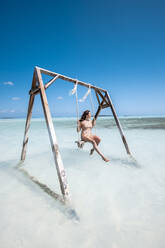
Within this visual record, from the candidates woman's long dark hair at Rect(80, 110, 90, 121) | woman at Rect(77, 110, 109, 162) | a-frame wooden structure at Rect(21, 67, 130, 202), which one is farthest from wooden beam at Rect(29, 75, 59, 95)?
woman's long dark hair at Rect(80, 110, 90, 121)

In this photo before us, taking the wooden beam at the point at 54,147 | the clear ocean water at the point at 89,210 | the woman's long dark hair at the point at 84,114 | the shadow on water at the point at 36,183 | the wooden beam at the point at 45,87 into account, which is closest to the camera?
the clear ocean water at the point at 89,210

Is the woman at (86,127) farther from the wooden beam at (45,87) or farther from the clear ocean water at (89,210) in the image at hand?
the wooden beam at (45,87)

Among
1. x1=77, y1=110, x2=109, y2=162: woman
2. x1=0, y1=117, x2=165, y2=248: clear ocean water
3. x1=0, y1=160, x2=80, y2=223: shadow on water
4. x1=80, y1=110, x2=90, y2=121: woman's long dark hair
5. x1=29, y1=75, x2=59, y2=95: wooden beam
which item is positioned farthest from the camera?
x1=80, y1=110, x2=90, y2=121: woman's long dark hair

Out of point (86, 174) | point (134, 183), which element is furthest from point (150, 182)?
point (86, 174)

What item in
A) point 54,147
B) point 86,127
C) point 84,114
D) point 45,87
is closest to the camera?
point 54,147

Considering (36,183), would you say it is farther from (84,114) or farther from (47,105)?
(84,114)

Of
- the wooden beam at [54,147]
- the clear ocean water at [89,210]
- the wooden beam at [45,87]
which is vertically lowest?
the clear ocean water at [89,210]

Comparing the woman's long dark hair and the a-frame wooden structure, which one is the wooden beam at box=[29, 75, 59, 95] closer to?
the a-frame wooden structure

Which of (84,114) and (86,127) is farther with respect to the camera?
(84,114)

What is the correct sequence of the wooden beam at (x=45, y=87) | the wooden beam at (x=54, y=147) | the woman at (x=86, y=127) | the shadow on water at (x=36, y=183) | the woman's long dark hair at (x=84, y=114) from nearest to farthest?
the shadow on water at (x=36, y=183)
the wooden beam at (x=54, y=147)
the wooden beam at (x=45, y=87)
the woman at (x=86, y=127)
the woman's long dark hair at (x=84, y=114)

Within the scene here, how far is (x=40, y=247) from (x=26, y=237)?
0.26 m

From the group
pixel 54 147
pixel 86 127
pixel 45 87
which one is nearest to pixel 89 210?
pixel 54 147

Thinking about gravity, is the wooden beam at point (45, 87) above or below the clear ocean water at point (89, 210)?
above

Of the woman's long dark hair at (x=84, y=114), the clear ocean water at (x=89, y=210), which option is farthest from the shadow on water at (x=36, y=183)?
the woman's long dark hair at (x=84, y=114)
